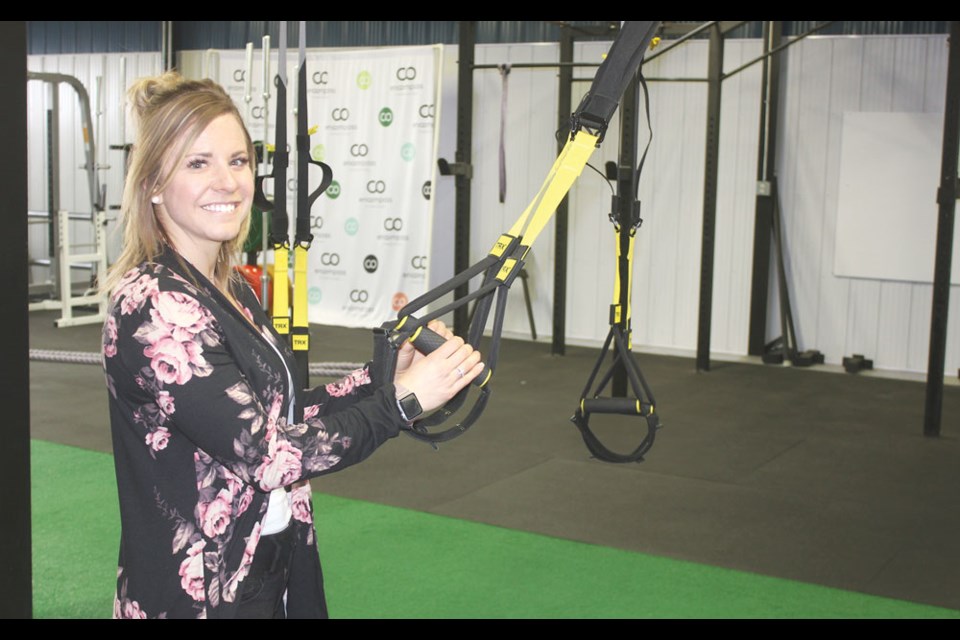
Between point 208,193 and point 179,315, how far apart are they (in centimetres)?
23

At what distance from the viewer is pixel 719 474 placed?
5281 millimetres

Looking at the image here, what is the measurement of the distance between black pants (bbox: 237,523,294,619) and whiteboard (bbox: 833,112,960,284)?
24.3ft

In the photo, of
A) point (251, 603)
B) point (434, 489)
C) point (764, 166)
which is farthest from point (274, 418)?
point (764, 166)

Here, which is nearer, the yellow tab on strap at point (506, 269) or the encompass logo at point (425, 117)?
the yellow tab on strap at point (506, 269)

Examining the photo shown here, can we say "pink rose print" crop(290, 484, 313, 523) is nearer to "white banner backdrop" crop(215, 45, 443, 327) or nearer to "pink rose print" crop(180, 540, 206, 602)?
Result: "pink rose print" crop(180, 540, 206, 602)

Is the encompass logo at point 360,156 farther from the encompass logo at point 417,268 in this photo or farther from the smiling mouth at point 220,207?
the smiling mouth at point 220,207

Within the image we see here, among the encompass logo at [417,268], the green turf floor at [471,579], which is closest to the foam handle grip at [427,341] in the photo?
the green turf floor at [471,579]

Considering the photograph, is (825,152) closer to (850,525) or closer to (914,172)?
(914,172)

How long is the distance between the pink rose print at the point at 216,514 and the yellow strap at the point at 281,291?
45cm

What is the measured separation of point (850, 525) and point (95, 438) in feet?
13.1

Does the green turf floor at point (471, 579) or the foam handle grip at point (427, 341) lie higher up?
the foam handle grip at point (427, 341)

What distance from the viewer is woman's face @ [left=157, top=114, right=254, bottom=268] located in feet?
5.34

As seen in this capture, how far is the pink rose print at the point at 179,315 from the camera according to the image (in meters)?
1.50
